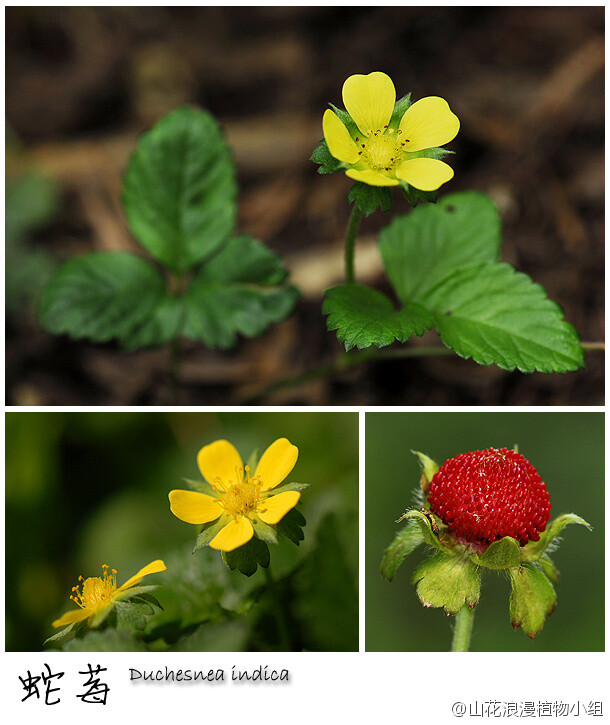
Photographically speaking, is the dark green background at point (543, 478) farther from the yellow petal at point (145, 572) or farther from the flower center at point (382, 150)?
the flower center at point (382, 150)

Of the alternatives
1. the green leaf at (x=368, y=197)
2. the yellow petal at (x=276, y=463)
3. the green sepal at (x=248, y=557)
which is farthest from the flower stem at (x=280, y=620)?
the green leaf at (x=368, y=197)

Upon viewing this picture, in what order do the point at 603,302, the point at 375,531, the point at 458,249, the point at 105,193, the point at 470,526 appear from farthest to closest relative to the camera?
the point at 105,193
the point at 603,302
the point at 458,249
the point at 375,531
the point at 470,526

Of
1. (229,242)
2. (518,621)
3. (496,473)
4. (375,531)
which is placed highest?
(229,242)

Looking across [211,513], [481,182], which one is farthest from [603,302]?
[211,513]

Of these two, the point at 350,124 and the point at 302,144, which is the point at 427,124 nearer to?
the point at 350,124

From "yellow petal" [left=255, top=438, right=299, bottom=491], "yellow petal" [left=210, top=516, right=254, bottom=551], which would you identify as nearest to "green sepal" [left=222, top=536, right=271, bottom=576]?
"yellow petal" [left=210, top=516, right=254, bottom=551]

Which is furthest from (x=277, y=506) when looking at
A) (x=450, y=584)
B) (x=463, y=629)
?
(x=463, y=629)

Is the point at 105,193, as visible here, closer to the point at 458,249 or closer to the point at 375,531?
the point at 458,249
